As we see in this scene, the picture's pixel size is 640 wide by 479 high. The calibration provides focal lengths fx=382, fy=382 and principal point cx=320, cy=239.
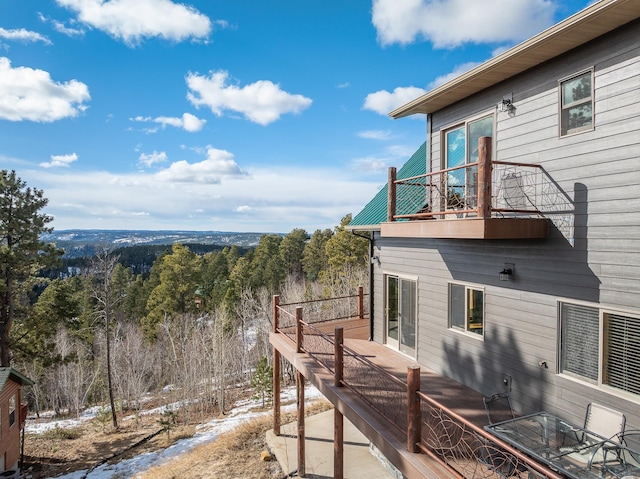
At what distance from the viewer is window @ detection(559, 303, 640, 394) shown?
467cm

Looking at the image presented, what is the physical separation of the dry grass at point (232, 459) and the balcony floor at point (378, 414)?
11.6 feet

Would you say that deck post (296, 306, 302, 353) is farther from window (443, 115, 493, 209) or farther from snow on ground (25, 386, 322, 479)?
snow on ground (25, 386, 322, 479)

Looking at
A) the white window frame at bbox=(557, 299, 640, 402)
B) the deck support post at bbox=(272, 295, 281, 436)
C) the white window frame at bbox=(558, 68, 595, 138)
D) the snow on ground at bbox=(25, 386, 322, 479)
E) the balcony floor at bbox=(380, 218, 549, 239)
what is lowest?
the snow on ground at bbox=(25, 386, 322, 479)

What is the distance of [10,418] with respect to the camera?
590 inches

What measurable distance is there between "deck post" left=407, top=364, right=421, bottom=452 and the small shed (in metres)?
15.9

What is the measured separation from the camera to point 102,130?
952 inches

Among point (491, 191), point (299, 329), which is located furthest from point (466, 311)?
point (299, 329)

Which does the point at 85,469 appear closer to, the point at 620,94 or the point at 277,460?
the point at 277,460

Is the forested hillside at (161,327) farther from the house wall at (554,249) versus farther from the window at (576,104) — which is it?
the window at (576,104)

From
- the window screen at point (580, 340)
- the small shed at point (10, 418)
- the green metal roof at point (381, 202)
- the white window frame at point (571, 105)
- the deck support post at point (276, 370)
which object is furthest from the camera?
the small shed at point (10, 418)

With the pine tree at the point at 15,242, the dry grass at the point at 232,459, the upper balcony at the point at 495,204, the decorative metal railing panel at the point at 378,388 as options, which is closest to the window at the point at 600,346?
the upper balcony at the point at 495,204

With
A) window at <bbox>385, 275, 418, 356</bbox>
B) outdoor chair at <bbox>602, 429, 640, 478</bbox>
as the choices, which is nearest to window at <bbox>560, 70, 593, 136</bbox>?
outdoor chair at <bbox>602, 429, 640, 478</bbox>

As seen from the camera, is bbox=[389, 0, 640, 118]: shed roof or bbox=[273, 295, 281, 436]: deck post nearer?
bbox=[389, 0, 640, 118]: shed roof

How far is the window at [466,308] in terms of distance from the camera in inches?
276
